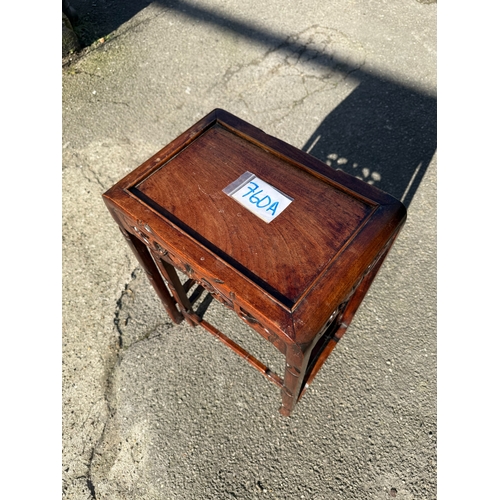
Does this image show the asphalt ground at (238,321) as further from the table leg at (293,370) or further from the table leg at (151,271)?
the table leg at (293,370)

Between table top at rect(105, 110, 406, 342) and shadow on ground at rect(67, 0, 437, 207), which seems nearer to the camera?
table top at rect(105, 110, 406, 342)

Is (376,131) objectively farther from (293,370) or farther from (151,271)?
(293,370)

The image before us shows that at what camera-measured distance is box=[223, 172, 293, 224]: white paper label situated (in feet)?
3.85

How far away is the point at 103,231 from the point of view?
7.20 ft

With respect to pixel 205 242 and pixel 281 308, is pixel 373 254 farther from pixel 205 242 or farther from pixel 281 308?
pixel 205 242

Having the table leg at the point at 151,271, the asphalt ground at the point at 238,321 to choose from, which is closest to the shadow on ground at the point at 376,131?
the asphalt ground at the point at 238,321

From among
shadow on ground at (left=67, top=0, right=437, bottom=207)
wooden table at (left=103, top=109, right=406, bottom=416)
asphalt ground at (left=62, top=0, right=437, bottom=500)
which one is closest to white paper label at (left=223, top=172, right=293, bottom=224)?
wooden table at (left=103, top=109, right=406, bottom=416)

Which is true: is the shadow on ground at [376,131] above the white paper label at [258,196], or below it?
below

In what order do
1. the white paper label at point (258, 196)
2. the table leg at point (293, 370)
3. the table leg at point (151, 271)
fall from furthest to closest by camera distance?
the table leg at point (151, 271) → the white paper label at point (258, 196) → the table leg at point (293, 370)

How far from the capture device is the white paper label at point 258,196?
3.85 ft

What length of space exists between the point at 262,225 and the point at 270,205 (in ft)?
0.28

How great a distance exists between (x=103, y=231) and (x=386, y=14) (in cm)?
294

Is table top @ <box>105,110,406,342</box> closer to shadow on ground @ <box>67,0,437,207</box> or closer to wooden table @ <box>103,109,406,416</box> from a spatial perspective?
wooden table @ <box>103,109,406,416</box>

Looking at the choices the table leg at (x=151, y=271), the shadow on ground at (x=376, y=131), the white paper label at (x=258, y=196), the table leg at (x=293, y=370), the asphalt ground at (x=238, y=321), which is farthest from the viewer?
the shadow on ground at (x=376, y=131)
